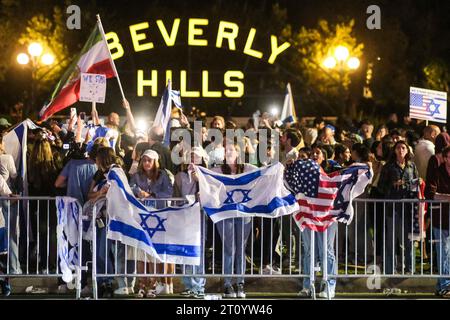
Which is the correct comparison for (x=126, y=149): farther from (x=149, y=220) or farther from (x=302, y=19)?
(x=302, y=19)

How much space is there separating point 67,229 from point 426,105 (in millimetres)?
7221

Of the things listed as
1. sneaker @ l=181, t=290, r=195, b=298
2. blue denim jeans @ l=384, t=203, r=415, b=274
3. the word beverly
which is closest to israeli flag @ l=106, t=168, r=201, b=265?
sneaker @ l=181, t=290, r=195, b=298

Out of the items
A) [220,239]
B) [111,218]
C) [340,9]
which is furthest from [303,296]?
[340,9]

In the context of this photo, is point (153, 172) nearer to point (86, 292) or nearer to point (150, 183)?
point (150, 183)

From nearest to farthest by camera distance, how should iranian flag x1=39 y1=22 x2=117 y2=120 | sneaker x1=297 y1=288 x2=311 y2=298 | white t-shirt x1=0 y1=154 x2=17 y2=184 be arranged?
sneaker x1=297 y1=288 x2=311 y2=298 → white t-shirt x1=0 y1=154 x2=17 y2=184 → iranian flag x1=39 y1=22 x2=117 y2=120

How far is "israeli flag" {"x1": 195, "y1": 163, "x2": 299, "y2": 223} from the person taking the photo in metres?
14.4

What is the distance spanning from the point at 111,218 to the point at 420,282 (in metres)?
4.00

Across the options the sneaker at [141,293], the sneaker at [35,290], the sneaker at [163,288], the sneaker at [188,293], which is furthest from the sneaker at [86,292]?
the sneaker at [188,293]

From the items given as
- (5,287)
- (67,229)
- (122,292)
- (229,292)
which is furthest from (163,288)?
(5,287)

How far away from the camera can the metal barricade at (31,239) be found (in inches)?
572

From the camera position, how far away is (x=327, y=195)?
1462cm

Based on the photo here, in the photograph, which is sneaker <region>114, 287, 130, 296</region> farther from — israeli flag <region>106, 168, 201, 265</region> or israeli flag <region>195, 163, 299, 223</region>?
israeli flag <region>195, 163, 299, 223</region>

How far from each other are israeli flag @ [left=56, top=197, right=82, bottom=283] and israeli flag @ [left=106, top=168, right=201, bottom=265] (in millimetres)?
430
